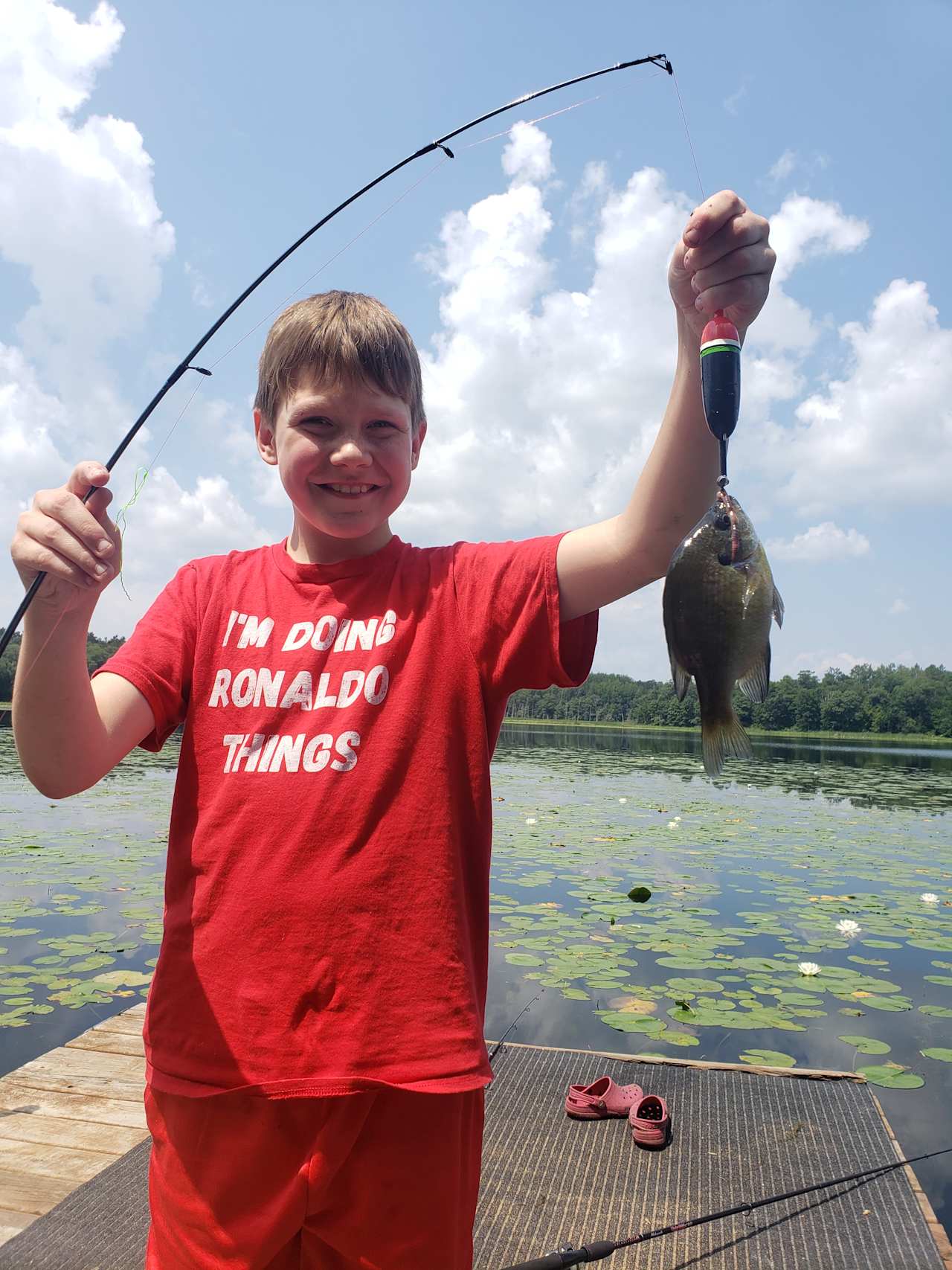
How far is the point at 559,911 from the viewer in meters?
6.41

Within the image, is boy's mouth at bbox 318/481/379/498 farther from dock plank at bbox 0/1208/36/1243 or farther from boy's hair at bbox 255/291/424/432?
dock plank at bbox 0/1208/36/1243

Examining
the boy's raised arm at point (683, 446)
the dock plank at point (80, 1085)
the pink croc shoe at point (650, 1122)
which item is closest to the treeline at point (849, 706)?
the pink croc shoe at point (650, 1122)

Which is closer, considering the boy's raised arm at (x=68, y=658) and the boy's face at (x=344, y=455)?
the boy's raised arm at (x=68, y=658)

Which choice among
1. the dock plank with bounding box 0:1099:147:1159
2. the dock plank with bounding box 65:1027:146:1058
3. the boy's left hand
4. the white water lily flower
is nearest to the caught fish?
the boy's left hand

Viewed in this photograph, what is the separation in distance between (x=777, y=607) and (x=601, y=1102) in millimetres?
2672

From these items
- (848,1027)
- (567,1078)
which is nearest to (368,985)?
(567,1078)

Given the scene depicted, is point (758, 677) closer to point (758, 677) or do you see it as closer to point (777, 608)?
point (758, 677)

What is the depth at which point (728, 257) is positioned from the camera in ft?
3.55

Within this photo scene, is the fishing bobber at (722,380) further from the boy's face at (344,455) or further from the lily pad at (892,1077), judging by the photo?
the lily pad at (892,1077)

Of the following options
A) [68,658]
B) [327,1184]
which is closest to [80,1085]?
[327,1184]

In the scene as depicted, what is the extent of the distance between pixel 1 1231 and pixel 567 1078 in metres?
→ 2.02

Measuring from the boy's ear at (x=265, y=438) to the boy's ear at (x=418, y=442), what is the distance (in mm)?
248

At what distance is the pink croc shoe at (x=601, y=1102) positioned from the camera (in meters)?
3.22

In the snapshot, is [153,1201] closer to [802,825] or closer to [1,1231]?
[1,1231]
